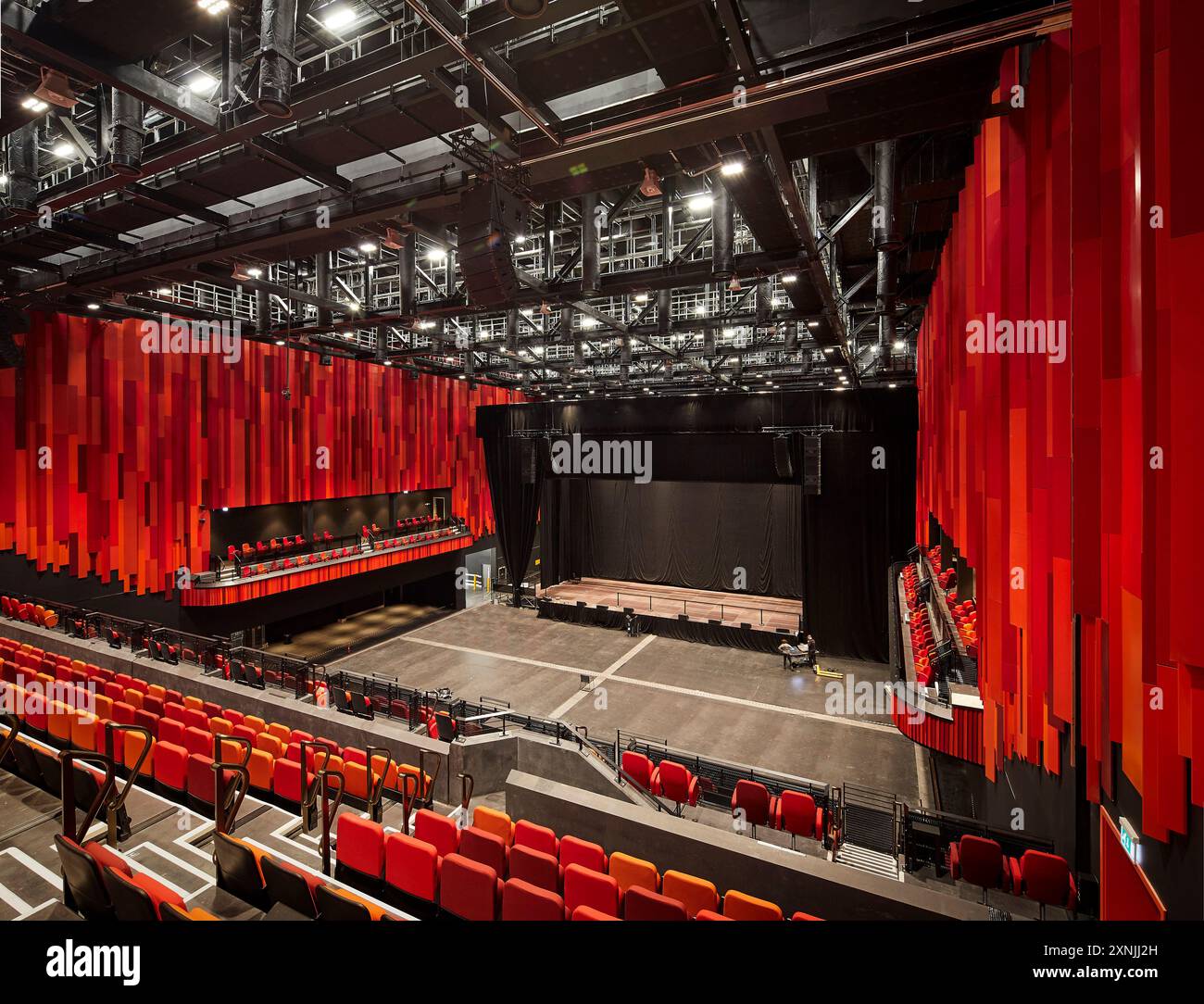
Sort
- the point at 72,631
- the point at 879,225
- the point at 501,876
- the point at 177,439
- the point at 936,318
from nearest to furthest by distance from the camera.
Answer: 1. the point at 501,876
2. the point at 879,225
3. the point at 936,318
4. the point at 72,631
5. the point at 177,439

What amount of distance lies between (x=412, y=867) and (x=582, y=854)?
1.33m

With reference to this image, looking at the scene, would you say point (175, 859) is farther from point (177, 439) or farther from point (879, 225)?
point (177, 439)

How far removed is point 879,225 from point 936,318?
10.0ft

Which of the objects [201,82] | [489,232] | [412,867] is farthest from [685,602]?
[201,82]

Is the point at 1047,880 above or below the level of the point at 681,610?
above

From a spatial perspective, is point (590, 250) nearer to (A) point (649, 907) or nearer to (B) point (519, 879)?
(B) point (519, 879)

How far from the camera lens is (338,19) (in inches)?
213

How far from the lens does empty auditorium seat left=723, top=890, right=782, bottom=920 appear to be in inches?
154

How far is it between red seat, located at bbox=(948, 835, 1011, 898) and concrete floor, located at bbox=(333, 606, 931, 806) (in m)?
4.18

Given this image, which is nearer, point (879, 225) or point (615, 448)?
point (879, 225)

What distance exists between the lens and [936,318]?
8711 mm

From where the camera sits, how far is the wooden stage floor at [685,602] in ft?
63.2
